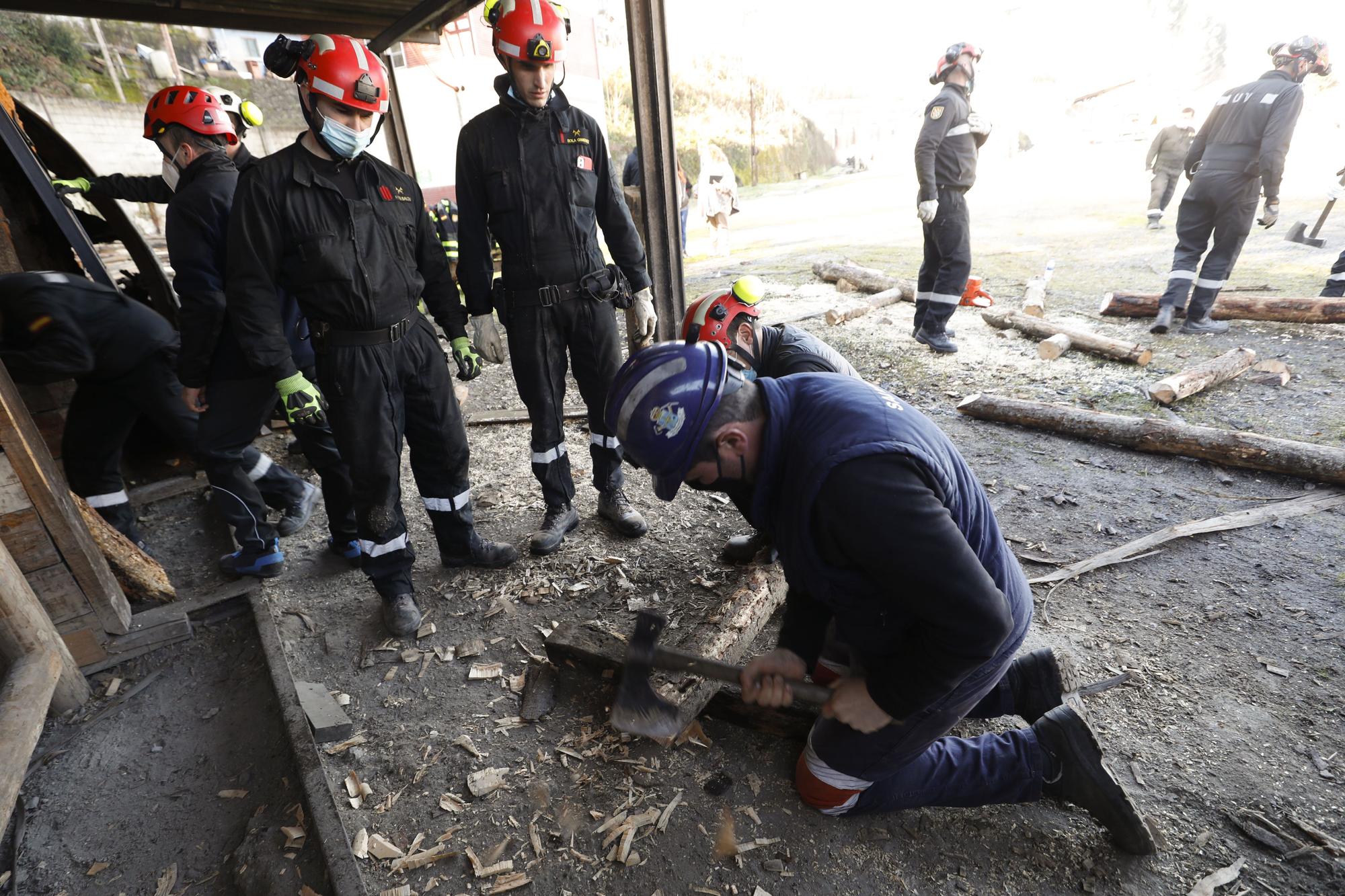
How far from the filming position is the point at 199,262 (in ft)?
10.3

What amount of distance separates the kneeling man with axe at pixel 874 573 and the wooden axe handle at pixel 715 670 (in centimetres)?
3

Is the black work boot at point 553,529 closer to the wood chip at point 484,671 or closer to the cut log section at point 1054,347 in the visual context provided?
the wood chip at point 484,671

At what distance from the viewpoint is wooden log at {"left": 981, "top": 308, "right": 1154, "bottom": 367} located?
602 cm

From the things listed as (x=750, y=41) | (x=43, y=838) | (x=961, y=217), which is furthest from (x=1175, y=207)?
(x=750, y=41)

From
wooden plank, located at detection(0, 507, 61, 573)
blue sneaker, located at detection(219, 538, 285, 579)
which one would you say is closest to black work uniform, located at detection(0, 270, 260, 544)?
blue sneaker, located at detection(219, 538, 285, 579)

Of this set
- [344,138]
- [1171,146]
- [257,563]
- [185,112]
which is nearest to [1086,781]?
[344,138]

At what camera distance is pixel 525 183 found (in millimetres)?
3406

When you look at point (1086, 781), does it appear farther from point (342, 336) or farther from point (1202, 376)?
point (1202, 376)

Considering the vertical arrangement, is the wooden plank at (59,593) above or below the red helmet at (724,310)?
below

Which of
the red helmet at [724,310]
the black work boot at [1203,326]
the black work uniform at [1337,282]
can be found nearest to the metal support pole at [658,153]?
the red helmet at [724,310]

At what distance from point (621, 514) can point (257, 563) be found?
86.3 inches

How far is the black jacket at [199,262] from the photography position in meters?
3.09

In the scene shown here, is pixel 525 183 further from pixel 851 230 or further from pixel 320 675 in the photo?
pixel 851 230

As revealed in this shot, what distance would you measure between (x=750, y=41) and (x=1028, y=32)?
14641 mm
